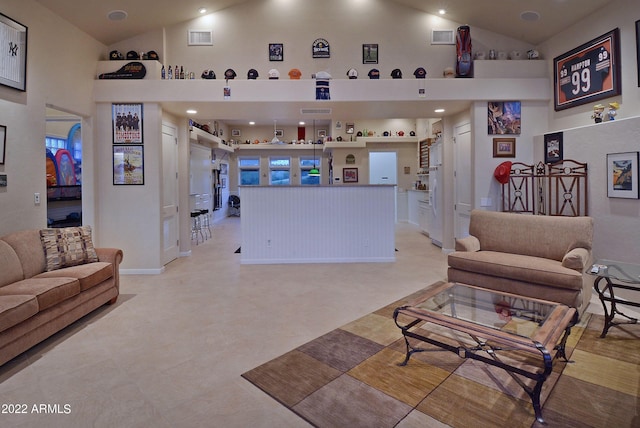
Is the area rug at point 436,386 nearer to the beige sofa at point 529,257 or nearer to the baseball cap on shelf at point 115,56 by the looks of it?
the beige sofa at point 529,257

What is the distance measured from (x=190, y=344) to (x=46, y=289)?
1228 mm

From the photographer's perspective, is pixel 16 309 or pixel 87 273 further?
pixel 87 273

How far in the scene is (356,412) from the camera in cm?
197

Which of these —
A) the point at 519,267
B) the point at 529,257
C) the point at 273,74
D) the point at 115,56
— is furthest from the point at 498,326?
the point at 115,56

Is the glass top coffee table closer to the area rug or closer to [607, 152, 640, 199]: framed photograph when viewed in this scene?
the area rug

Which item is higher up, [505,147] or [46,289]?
[505,147]

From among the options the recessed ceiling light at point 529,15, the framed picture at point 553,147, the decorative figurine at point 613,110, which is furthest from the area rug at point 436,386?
the recessed ceiling light at point 529,15

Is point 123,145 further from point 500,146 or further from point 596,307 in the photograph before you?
point 596,307

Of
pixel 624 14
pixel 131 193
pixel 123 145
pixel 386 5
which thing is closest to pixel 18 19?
pixel 123 145

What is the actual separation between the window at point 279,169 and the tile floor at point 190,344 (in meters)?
8.09

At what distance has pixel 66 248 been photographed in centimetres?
359

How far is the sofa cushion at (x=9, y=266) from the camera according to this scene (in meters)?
3.01

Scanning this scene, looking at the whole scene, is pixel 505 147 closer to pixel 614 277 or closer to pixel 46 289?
pixel 614 277

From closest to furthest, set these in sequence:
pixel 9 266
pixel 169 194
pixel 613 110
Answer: pixel 9 266, pixel 613 110, pixel 169 194
